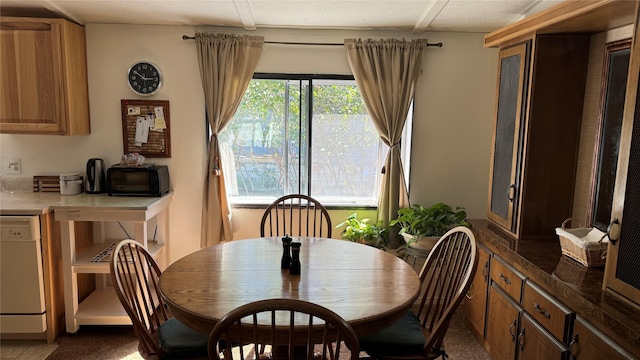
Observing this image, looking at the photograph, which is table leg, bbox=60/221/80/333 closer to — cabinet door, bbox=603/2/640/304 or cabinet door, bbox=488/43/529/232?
cabinet door, bbox=488/43/529/232

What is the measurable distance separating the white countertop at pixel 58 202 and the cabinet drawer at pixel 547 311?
92.3 inches

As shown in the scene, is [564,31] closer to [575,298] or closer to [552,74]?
[552,74]

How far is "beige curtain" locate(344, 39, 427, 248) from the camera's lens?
320cm

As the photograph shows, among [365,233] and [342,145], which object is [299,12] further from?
[365,233]

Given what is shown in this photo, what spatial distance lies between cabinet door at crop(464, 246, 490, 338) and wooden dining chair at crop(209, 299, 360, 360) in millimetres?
1461

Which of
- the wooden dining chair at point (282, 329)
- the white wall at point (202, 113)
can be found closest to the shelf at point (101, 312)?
the white wall at point (202, 113)

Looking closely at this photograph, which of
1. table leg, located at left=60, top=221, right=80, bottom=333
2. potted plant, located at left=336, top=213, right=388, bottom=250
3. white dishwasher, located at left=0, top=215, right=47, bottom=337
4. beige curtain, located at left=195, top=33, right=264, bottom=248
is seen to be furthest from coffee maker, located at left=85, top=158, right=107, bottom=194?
potted plant, located at left=336, top=213, right=388, bottom=250

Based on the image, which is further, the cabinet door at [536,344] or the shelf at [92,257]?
the shelf at [92,257]

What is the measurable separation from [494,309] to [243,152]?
2.16 meters

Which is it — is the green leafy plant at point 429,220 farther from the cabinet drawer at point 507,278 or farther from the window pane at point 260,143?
the window pane at point 260,143

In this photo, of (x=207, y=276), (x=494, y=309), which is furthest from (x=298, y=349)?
(x=494, y=309)

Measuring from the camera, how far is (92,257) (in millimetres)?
2951

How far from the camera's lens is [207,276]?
194 centimetres

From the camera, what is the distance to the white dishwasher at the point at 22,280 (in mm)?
2660
